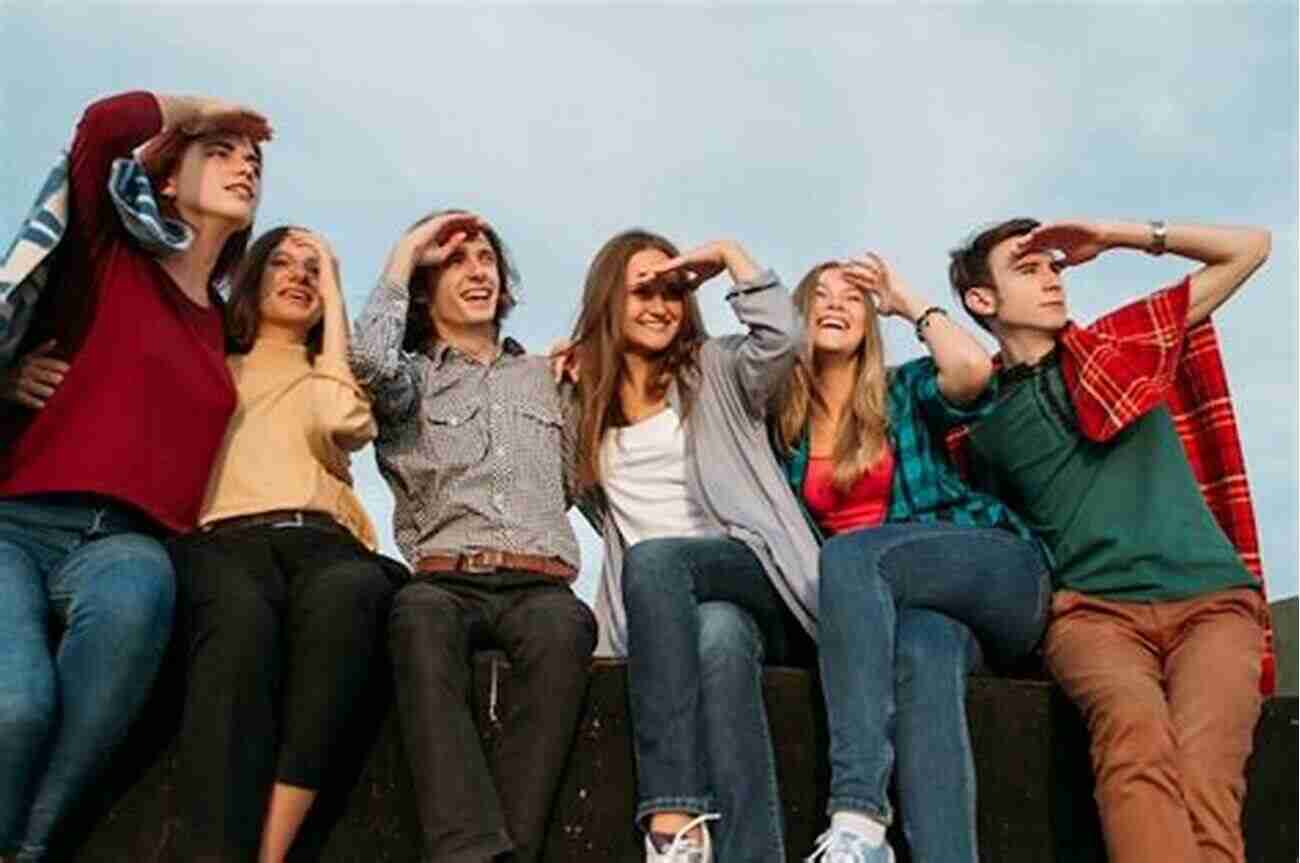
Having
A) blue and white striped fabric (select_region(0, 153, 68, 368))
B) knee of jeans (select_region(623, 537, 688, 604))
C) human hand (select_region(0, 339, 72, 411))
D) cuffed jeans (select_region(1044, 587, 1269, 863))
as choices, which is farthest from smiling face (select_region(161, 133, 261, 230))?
cuffed jeans (select_region(1044, 587, 1269, 863))

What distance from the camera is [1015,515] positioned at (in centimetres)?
354

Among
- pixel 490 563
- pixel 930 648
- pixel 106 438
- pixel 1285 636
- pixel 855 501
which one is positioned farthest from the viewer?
pixel 1285 636

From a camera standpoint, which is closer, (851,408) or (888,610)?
(888,610)

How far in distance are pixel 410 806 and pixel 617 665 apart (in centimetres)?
45

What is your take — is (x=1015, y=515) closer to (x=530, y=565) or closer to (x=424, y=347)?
(x=530, y=565)

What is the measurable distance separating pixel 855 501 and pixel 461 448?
0.84 m

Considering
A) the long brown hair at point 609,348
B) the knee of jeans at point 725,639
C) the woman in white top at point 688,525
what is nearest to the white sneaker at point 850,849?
the woman in white top at point 688,525

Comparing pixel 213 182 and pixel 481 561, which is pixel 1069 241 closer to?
pixel 481 561

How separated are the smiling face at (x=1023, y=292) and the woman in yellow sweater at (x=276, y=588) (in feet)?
4.59

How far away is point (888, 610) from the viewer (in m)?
3.03

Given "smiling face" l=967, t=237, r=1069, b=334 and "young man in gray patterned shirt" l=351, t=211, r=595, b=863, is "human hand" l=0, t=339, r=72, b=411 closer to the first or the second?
"young man in gray patterned shirt" l=351, t=211, r=595, b=863

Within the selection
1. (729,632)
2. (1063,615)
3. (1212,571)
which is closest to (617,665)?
(729,632)

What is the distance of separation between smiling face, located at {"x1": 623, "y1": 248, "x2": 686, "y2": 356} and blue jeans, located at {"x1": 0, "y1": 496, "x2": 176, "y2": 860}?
117cm

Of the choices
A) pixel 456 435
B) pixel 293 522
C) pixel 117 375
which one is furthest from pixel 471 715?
pixel 117 375
